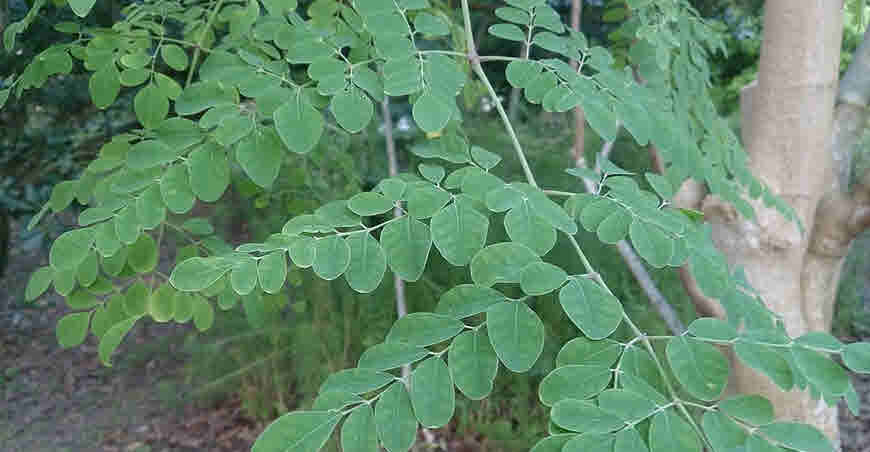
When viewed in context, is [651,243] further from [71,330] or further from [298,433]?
[71,330]

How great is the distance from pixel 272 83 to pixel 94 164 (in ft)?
1.26

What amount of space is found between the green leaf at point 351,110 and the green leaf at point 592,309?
13.9 inches

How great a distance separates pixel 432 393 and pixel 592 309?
0.61 ft

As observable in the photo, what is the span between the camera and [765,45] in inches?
73.1

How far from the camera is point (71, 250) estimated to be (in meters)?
0.98

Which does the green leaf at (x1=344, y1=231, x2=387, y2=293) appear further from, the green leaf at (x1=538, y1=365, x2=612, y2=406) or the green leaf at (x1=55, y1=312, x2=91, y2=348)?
the green leaf at (x1=55, y1=312, x2=91, y2=348)

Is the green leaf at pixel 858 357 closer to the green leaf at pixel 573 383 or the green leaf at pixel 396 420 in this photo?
the green leaf at pixel 573 383

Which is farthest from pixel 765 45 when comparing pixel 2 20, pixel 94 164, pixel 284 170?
pixel 2 20

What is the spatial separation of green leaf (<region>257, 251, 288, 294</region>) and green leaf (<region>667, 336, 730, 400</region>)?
17.0 inches

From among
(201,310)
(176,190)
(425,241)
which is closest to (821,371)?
(425,241)

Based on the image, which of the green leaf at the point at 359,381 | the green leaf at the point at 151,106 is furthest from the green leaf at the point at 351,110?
the green leaf at the point at 151,106

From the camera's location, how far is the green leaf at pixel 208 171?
94 cm

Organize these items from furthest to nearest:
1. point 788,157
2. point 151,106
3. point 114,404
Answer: point 114,404
point 788,157
point 151,106

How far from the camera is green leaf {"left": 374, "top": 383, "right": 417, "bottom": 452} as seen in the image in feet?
2.11
